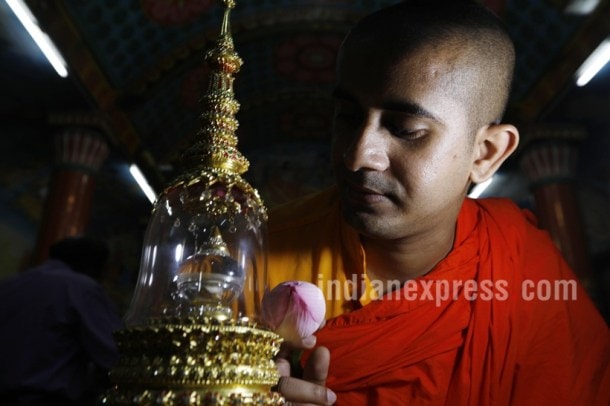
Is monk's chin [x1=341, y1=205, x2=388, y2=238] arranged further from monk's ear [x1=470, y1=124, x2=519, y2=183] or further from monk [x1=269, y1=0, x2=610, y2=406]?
monk's ear [x1=470, y1=124, x2=519, y2=183]

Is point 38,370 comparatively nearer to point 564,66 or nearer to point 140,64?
point 140,64

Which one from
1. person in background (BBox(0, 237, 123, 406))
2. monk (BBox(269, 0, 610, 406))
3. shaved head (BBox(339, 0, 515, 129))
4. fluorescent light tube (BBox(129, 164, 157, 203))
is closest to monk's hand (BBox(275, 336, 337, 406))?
monk (BBox(269, 0, 610, 406))

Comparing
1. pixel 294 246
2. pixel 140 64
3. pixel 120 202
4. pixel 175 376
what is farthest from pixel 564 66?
pixel 120 202

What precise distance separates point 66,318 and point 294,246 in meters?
1.65

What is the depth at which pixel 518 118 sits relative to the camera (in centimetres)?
598

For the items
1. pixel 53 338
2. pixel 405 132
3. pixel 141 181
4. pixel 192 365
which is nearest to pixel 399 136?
pixel 405 132

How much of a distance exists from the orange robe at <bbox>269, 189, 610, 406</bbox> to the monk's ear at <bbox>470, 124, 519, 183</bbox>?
0.18 meters

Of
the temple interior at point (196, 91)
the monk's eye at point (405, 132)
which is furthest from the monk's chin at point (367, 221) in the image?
the temple interior at point (196, 91)

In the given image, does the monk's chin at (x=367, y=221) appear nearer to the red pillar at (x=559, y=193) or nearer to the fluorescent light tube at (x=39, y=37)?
the fluorescent light tube at (x=39, y=37)

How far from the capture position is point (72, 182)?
590 centimetres

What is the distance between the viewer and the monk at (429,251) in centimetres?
110

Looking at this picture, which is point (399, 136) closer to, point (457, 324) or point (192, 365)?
point (457, 324)

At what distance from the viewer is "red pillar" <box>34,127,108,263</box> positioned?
5.62 metres

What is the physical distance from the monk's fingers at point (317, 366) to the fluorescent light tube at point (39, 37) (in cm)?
467
